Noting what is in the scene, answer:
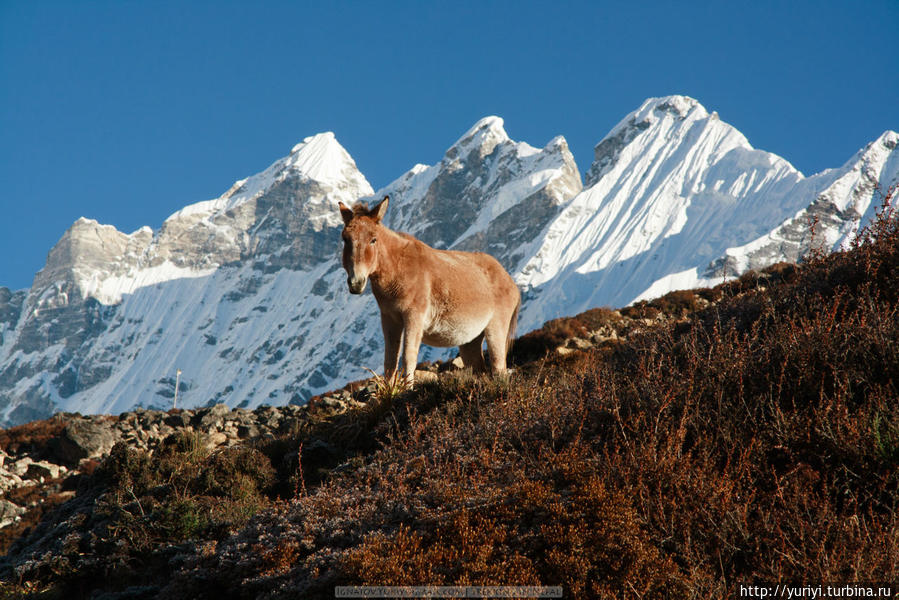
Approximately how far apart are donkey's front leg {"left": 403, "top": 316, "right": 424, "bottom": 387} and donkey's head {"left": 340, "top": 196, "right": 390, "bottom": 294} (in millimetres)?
822

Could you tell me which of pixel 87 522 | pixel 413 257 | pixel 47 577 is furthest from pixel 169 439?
pixel 413 257

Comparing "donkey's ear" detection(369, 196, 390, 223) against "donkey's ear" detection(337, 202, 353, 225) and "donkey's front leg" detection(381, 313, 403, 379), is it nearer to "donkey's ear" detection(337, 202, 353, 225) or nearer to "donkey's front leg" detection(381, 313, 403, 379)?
"donkey's ear" detection(337, 202, 353, 225)

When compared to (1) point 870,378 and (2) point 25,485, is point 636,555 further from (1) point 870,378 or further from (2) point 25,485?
(2) point 25,485

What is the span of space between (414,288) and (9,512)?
8855 mm

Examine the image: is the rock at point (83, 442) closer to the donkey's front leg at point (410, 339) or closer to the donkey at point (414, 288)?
the donkey at point (414, 288)

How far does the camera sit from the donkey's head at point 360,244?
8.09 metres

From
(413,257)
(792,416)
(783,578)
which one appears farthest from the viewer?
(413,257)

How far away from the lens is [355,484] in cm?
640

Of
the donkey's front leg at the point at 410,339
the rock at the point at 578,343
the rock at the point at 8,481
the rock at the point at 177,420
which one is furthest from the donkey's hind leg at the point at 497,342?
the rock at the point at 8,481

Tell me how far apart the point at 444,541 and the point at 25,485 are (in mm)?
11889

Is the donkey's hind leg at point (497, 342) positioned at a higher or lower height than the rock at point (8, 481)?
higher

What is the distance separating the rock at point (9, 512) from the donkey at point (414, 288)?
7666 millimetres

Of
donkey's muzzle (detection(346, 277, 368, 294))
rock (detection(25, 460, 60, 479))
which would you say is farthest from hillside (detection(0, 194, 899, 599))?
rock (detection(25, 460, 60, 479))

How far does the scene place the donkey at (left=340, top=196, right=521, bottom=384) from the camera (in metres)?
8.38
